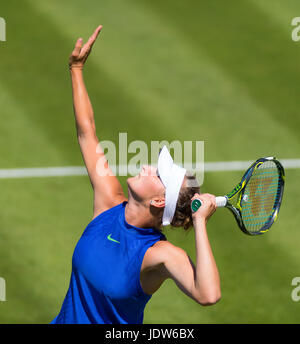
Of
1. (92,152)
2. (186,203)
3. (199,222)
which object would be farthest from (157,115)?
(199,222)

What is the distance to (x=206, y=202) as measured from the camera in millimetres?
5039

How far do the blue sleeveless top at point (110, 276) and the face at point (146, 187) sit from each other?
255 millimetres

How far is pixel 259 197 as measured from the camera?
20.5 ft

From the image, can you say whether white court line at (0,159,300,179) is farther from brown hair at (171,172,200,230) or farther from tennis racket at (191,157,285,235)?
brown hair at (171,172,200,230)

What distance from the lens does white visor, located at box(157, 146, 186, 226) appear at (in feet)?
17.3

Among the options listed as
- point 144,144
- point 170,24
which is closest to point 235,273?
point 144,144

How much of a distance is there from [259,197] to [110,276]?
5.83 feet

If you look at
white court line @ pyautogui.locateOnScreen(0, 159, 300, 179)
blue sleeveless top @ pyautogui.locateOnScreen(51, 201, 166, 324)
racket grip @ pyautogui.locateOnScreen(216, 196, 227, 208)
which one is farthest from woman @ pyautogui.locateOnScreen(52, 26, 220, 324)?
white court line @ pyautogui.locateOnScreen(0, 159, 300, 179)

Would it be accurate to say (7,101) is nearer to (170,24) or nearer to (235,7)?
(170,24)

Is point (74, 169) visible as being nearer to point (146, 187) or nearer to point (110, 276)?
point (146, 187)

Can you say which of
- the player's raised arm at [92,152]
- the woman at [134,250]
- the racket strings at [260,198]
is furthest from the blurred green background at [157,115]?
the woman at [134,250]

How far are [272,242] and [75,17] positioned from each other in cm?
583
